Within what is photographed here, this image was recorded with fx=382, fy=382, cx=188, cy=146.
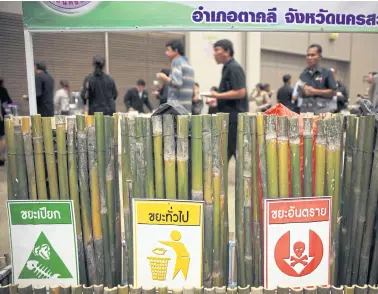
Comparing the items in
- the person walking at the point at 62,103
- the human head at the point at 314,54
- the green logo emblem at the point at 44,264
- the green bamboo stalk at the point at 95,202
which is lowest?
the green logo emblem at the point at 44,264

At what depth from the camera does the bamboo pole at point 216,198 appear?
1670 mm

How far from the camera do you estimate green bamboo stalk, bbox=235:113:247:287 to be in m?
1.71

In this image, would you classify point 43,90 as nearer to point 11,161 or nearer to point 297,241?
point 11,161

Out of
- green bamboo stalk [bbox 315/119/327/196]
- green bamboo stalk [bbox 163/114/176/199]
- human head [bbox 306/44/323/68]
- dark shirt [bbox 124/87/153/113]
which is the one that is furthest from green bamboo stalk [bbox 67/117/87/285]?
dark shirt [bbox 124/87/153/113]

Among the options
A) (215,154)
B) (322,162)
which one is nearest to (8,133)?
(215,154)

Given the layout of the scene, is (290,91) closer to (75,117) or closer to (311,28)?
(311,28)

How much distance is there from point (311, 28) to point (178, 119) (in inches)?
87.5

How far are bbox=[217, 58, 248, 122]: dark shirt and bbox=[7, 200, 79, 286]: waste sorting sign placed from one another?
8.06 ft

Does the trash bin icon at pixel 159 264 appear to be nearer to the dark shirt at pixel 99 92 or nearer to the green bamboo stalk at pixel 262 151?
the green bamboo stalk at pixel 262 151

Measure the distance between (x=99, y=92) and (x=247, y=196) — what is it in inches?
167

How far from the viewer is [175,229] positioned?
1.67m

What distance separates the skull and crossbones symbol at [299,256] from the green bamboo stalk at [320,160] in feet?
0.78

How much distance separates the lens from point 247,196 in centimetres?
172

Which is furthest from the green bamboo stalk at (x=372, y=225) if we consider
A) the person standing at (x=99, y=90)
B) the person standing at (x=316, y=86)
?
the person standing at (x=99, y=90)
